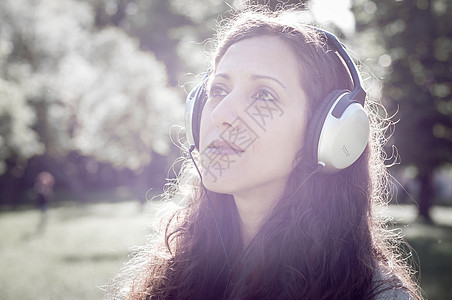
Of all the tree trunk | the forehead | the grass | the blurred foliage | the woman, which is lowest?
the tree trunk

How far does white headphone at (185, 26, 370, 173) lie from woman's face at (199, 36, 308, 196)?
0.08 metres

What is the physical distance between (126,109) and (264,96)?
51.2 feet

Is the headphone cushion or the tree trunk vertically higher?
the headphone cushion

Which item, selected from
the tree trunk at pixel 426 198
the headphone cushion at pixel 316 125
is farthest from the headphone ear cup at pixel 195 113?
the tree trunk at pixel 426 198

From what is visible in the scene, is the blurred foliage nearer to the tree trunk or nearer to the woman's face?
the tree trunk

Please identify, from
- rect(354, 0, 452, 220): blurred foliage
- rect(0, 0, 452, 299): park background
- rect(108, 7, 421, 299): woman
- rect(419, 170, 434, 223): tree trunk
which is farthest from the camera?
rect(419, 170, 434, 223): tree trunk

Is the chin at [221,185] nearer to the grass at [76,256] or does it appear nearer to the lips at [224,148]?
the lips at [224,148]

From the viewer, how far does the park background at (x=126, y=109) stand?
8203mm

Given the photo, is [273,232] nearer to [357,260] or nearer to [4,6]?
[357,260]

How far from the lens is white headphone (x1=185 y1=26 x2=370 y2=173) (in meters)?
Answer: 1.64

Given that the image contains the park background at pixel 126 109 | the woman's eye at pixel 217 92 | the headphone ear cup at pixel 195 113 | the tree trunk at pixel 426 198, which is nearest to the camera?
the woman's eye at pixel 217 92

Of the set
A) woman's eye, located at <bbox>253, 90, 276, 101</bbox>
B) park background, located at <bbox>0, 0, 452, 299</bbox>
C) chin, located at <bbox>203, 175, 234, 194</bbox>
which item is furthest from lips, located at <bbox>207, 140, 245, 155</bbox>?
park background, located at <bbox>0, 0, 452, 299</bbox>

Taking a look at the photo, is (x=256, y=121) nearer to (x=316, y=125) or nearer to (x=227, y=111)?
(x=227, y=111)

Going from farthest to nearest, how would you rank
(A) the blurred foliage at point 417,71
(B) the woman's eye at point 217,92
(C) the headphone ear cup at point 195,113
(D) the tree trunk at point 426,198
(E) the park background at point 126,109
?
1. (D) the tree trunk at point 426,198
2. (A) the blurred foliage at point 417,71
3. (E) the park background at point 126,109
4. (C) the headphone ear cup at point 195,113
5. (B) the woman's eye at point 217,92
